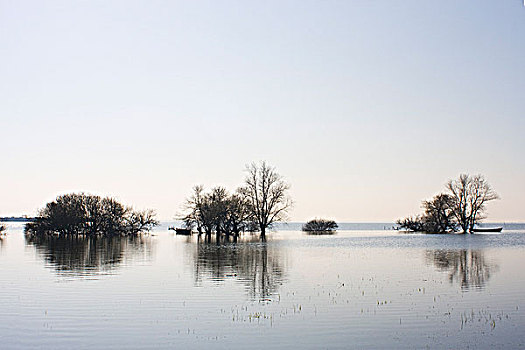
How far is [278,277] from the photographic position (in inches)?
1049

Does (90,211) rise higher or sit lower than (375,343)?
higher

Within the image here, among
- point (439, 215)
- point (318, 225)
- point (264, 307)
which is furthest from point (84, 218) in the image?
point (264, 307)

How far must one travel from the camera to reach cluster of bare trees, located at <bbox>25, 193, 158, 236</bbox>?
92375mm

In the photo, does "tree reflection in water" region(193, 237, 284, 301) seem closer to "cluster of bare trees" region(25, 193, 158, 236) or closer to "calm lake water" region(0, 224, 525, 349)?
"calm lake water" region(0, 224, 525, 349)

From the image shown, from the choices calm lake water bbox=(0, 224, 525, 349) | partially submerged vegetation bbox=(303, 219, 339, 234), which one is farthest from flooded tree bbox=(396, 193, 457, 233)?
calm lake water bbox=(0, 224, 525, 349)

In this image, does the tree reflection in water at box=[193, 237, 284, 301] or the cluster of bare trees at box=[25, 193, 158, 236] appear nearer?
the tree reflection in water at box=[193, 237, 284, 301]

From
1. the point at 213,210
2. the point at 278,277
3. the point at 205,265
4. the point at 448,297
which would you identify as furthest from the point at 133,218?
the point at 448,297

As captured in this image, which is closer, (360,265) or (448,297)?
(448,297)

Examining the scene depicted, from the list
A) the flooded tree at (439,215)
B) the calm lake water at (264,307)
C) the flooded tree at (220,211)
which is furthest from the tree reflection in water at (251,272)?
the flooded tree at (439,215)

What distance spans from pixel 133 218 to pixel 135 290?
82.6 meters

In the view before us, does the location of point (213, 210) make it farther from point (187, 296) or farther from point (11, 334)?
point (11, 334)

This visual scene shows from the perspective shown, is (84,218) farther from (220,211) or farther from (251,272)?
(251,272)

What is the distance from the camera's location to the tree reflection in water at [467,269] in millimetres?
24480

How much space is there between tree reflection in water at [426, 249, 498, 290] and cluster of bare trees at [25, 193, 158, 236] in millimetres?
71286
